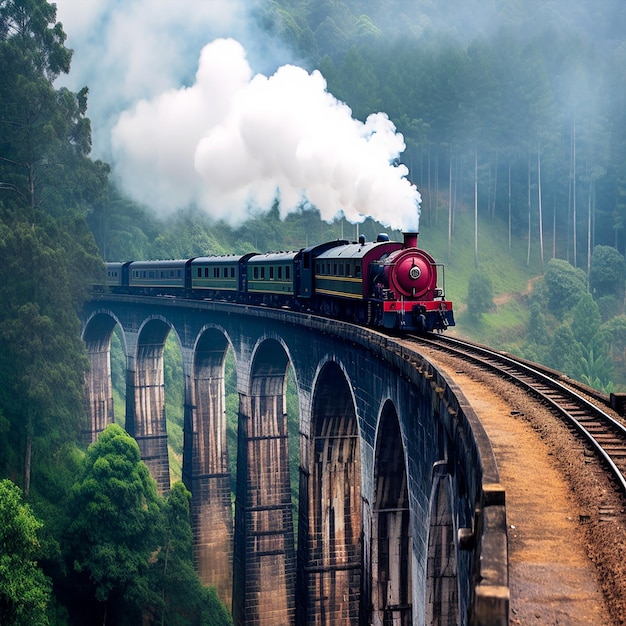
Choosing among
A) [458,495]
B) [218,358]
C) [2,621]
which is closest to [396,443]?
[458,495]

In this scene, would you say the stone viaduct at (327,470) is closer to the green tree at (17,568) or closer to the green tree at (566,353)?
the green tree at (17,568)

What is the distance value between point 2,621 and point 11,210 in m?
22.0

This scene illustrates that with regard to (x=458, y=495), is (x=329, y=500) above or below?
below

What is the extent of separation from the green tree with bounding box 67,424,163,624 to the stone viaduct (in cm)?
423

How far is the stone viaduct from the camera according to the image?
1330cm

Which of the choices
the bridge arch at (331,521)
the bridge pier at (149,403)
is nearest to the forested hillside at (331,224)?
the bridge pier at (149,403)

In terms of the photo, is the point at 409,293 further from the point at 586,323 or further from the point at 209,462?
the point at 586,323

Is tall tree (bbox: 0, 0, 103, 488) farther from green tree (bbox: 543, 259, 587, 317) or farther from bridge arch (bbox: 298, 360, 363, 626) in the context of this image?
green tree (bbox: 543, 259, 587, 317)

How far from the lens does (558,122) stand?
103500 millimetres

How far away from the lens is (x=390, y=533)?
24.3 m

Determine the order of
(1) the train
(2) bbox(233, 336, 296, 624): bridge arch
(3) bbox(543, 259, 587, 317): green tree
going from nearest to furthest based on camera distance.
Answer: (1) the train < (2) bbox(233, 336, 296, 624): bridge arch < (3) bbox(543, 259, 587, 317): green tree

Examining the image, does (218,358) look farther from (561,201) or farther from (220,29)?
(220,29)

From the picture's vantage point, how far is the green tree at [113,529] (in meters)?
37.2

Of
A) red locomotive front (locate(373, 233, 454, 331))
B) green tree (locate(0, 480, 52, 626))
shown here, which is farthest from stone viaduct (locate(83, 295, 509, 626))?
green tree (locate(0, 480, 52, 626))
